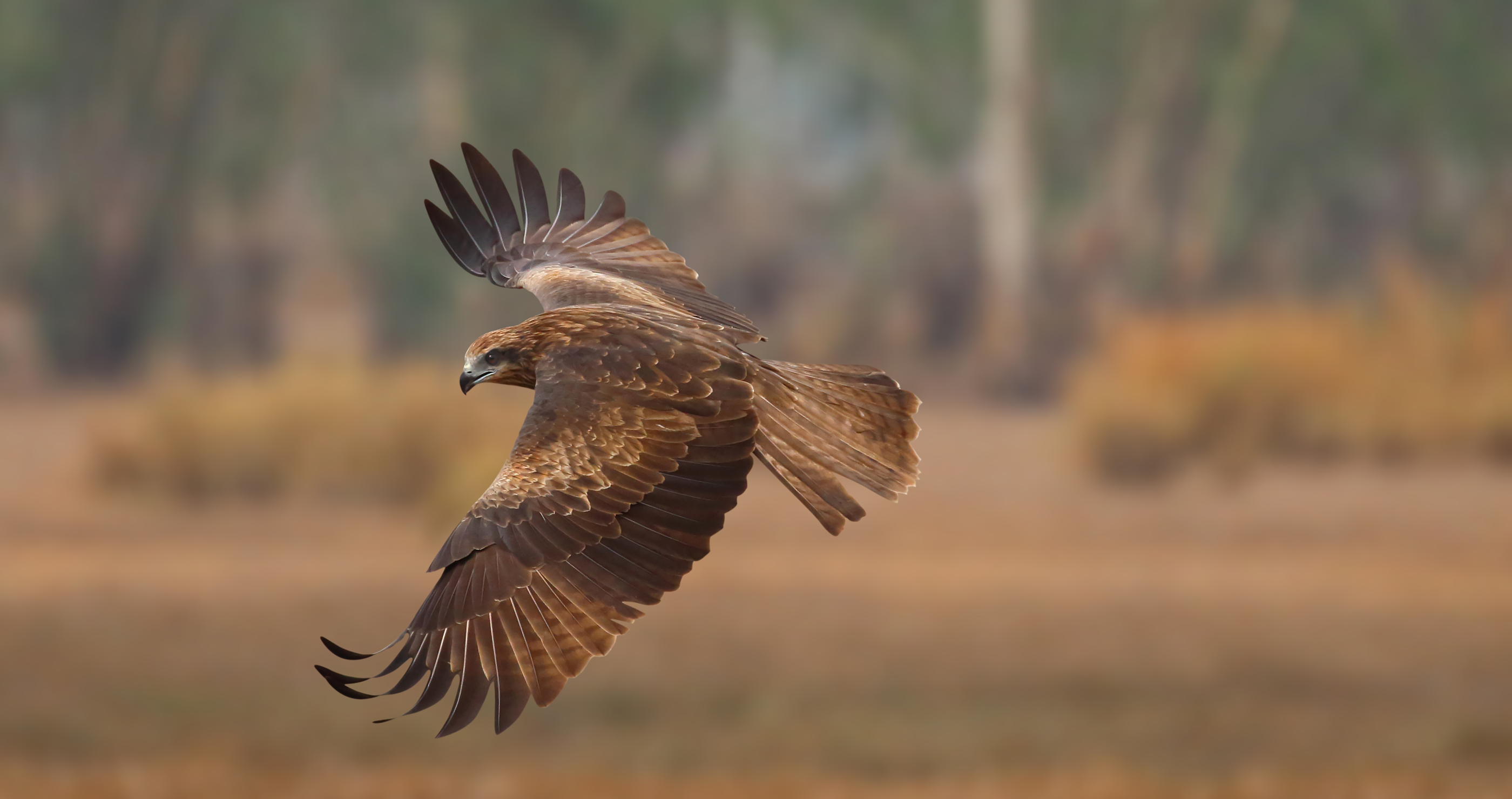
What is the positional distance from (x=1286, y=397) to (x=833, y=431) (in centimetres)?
2498

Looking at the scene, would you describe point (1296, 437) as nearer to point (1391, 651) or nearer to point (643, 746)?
point (1391, 651)

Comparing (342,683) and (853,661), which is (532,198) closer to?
(342,683)

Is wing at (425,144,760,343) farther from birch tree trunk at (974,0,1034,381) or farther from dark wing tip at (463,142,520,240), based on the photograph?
birch tree trunk at (974,0,1034,381)

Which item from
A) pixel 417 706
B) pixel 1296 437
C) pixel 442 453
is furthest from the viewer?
pixel 1296 437

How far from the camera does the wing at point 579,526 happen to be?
4949 millimetres

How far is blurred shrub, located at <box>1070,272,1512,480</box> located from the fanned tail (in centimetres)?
2332

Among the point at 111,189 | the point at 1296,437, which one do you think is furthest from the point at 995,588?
the point at 111,189

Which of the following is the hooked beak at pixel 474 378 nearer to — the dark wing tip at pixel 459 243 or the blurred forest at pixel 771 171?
the dark wing tip at pixel 459 243

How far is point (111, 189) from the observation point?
3691cm

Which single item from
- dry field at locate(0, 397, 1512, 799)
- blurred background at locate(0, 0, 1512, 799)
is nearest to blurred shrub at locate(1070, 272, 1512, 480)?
blurred background at locate(0, 0, 1512, 799)

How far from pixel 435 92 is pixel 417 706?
3360cm

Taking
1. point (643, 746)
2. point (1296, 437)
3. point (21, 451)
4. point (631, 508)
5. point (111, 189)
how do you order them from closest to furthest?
point (631, 508), point (643, 746), point (1296, 437), point (21, 451), point (111, 189)

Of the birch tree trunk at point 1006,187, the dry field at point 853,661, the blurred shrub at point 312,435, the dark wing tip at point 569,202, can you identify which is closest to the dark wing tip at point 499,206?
the dark wing tip at point 569,202

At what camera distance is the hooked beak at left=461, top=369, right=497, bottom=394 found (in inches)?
222
